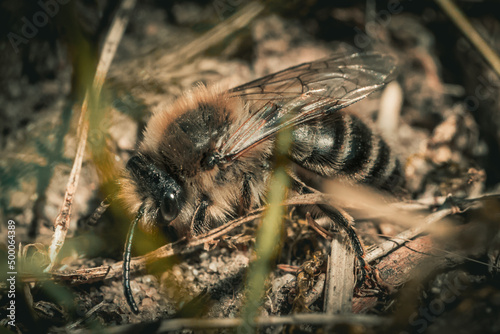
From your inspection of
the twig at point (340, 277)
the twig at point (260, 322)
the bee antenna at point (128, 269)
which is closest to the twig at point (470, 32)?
the twig at point (340, 277)

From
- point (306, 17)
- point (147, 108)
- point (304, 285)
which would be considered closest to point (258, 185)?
point (304, 285)

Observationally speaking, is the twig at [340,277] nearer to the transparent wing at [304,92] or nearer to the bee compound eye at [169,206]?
the transparent wing at [304,92]

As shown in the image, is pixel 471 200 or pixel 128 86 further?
pixel 128 86

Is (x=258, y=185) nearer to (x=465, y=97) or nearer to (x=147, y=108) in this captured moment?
(x=147, y=108)

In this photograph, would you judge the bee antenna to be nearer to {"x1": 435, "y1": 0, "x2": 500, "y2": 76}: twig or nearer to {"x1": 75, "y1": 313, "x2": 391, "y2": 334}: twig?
{"x1": 75, "y1": 313, "x2": 391, "y2": 334}: twig
